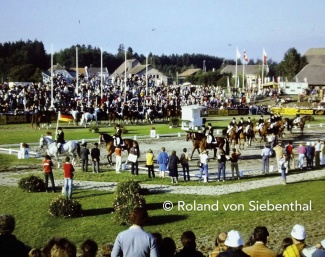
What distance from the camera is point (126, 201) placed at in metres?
14.8

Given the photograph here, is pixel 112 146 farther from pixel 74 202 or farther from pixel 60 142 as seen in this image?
pixel 74 202

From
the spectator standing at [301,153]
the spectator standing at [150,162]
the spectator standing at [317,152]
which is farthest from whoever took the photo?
the spectator standing at [317,152]

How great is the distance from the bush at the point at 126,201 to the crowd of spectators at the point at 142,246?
273 inches

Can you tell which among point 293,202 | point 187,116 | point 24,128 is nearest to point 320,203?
point 293,202

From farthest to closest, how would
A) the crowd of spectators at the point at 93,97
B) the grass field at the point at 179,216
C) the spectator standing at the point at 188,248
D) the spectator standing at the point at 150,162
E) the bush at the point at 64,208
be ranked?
Result: the crowd of spectators at the point at 93,97 → the spectator standing at the point at 150,162 → the bush at the point at 64,208 → the grass field at the point at 179,216 → the spectator standing at the point at 188,248

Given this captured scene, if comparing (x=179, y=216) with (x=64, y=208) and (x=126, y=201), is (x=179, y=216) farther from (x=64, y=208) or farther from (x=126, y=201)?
(x=64, y=208)

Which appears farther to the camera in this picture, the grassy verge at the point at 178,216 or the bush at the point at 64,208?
the bush at the point at 64,208

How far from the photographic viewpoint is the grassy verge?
13.5 metres

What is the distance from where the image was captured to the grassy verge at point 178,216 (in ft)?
44.4

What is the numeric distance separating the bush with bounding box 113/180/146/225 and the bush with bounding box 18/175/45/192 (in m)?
4.32

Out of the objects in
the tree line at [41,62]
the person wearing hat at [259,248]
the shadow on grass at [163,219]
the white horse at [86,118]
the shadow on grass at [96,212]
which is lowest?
the shadow on grass at [163,219]

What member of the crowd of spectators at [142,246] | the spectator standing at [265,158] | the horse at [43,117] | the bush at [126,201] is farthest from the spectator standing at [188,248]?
the horse at [43,117]

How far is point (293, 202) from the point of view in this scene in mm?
17016

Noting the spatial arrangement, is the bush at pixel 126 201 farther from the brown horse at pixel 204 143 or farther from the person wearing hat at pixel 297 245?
the brown horse at pixel 204 143
